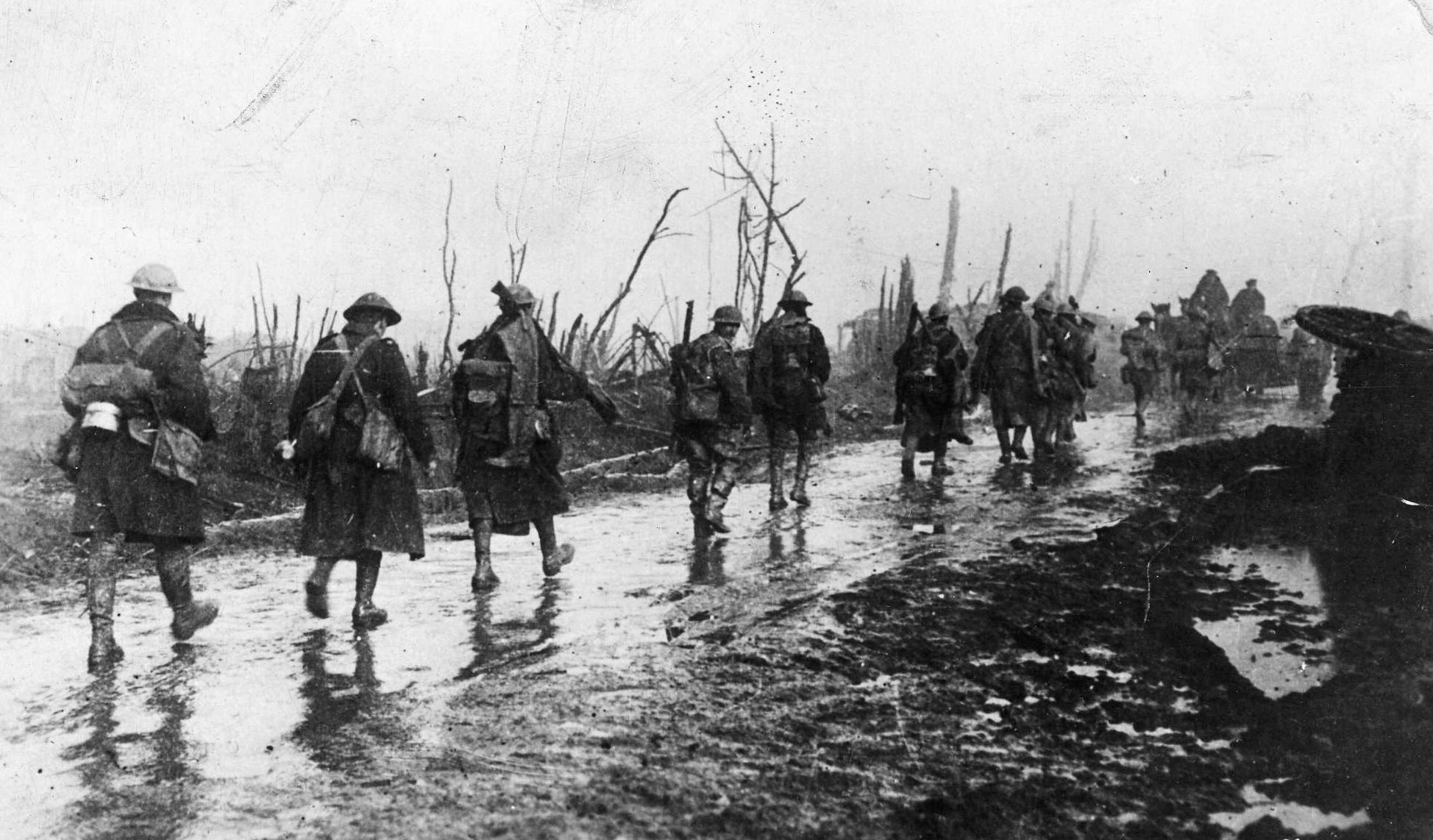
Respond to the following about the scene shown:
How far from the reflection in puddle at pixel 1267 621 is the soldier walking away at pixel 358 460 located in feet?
14.1

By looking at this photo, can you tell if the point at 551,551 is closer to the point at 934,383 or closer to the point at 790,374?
the point at 790,374

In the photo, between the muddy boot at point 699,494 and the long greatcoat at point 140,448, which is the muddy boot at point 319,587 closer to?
the long greatcoat at point 140,448

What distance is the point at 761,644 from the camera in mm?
4660

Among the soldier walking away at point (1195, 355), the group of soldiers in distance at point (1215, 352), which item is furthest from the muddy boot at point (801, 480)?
the soldier walking away at point (1195, 355)

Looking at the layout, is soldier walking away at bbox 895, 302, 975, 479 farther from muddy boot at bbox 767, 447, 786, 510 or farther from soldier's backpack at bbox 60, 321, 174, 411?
soldier's backpack at bbox 60, 321, 174, 411

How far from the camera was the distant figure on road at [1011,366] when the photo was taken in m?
10.5

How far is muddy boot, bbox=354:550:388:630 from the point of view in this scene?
5.20 m

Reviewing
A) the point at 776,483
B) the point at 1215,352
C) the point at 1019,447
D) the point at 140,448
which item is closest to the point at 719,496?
the point at 776,483

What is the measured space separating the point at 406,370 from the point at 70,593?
2.75 metres

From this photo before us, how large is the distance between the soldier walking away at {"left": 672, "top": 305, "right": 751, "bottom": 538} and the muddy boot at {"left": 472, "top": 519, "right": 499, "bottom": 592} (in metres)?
1.87

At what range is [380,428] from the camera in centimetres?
520

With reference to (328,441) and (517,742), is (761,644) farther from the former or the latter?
(328,441)

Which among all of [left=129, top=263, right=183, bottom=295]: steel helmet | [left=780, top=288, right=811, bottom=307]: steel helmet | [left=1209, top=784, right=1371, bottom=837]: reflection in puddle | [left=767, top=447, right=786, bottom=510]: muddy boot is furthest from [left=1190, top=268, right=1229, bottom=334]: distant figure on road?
[left=129, top=263, right=183, bottom=295]: steel helmet

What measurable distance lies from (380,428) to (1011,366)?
7307mm
